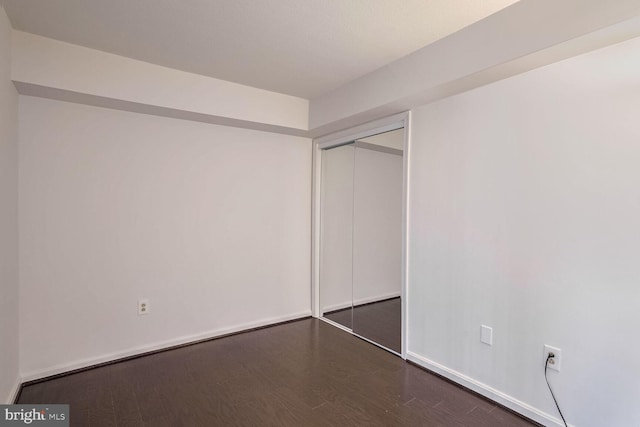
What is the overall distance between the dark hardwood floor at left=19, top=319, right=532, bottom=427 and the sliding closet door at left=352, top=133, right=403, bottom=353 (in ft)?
1.19

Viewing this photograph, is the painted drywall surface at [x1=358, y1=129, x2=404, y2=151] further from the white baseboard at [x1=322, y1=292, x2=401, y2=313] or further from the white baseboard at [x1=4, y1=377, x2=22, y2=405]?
the white baseboard at [x1=4, y1=377, x2=22, y2=405]

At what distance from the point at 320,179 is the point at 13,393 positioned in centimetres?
299

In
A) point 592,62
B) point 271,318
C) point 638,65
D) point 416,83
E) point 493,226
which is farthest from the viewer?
point 271,318

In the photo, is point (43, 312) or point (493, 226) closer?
point (493, 226)

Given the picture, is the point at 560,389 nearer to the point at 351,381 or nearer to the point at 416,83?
the point at 351,381

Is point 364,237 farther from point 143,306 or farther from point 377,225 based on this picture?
point 143,306

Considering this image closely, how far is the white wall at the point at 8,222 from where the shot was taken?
1862 mm

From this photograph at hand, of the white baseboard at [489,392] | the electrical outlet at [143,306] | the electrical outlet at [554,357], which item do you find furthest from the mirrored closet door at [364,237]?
the electrical outlet at [143,306]

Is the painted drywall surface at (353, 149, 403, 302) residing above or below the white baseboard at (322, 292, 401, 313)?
above

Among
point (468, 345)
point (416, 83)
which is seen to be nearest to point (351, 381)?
point (468, 345)

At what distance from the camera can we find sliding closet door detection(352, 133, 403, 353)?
3029 millimetres

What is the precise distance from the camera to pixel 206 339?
3.11 m

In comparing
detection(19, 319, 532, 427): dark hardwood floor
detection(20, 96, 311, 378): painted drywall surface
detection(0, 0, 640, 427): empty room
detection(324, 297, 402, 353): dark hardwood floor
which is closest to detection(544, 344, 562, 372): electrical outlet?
detection(0, 0, 640, 427): empty room

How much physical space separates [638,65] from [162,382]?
3371 mm
